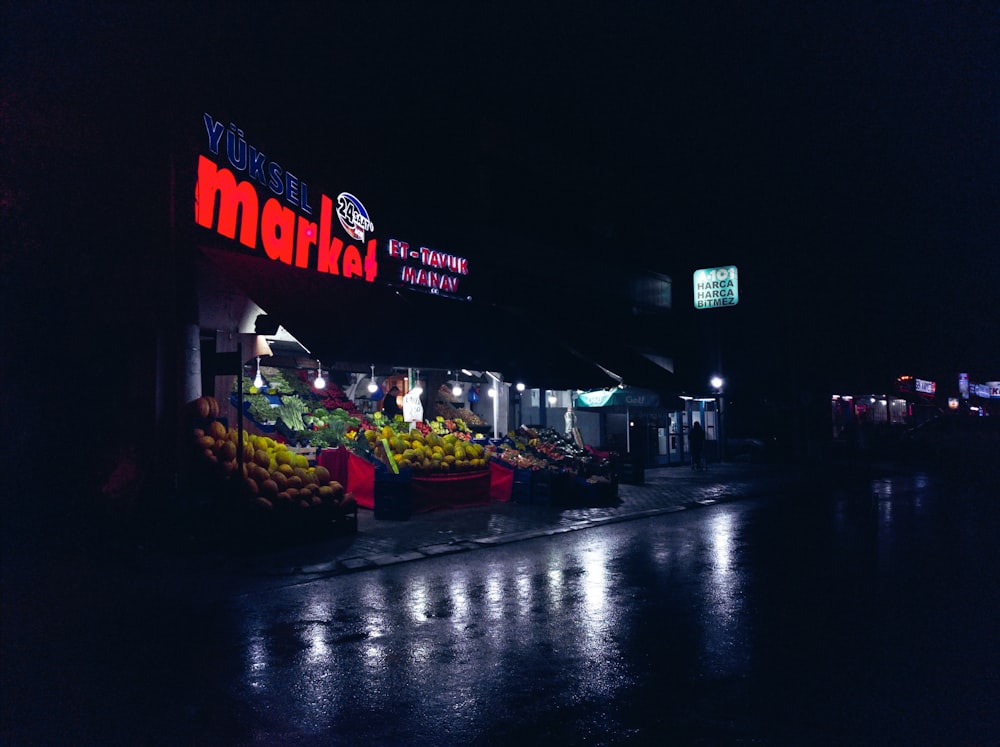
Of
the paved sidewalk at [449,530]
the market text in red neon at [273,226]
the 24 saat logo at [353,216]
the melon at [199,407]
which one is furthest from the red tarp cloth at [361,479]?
the 24 saat logo at [353,216]

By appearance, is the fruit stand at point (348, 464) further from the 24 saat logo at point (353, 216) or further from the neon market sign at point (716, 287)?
the neon market sign at point (716, 287)

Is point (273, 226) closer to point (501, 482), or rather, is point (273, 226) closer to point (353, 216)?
point (353, 216)

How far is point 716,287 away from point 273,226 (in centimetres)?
2205

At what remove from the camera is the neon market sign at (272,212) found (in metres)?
12.2

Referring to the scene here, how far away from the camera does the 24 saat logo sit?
1647 centimetres

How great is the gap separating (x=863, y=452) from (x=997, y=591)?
96.3 ft

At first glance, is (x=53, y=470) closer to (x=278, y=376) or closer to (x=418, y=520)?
(x=278, y=376)

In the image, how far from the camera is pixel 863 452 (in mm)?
34031

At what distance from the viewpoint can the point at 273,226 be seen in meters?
13.9

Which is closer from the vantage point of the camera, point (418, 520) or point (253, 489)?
point (253, 489)

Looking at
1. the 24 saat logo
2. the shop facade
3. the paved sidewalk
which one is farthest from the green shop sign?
the 24 saat logo

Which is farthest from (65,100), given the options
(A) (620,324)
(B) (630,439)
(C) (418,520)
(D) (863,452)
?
(D) (863,452)

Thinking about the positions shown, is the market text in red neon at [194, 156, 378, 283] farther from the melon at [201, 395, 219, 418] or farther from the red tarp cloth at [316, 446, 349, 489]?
A: the red tarp cloth at [316, 446, 349, 489]

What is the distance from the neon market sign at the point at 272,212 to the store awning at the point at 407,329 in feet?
1.61
